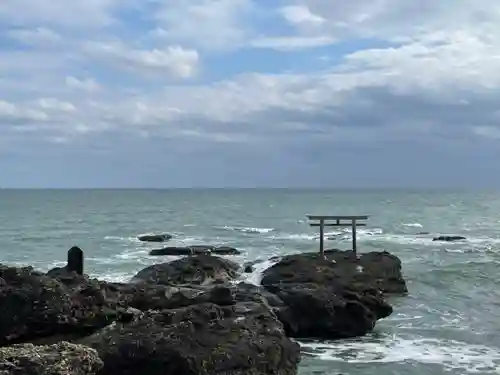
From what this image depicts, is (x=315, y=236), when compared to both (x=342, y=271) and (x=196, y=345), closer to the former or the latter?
(x=342, y=271)

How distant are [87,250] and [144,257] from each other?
472 inches

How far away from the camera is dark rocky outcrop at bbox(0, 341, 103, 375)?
12773 millimetres

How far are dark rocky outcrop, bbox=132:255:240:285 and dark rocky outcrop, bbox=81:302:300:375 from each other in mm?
14429

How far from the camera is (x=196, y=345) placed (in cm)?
1805

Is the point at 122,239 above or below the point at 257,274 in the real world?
below

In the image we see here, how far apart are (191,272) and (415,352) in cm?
1496

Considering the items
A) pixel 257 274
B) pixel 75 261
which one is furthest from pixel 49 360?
pixel 257 274

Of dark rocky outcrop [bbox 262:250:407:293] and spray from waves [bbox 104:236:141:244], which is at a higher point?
dark rocky outcrop [bbox 262:250:407:293]

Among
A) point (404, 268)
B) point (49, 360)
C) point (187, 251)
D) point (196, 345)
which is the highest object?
point (49, 360)

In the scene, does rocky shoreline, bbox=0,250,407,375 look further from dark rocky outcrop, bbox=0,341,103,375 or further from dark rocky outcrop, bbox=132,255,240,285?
dark rocky outcrop, bbox=132,255,240,285

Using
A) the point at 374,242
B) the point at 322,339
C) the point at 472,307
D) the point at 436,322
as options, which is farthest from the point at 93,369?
the point at 374,242

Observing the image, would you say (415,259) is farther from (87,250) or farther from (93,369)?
(93,369)

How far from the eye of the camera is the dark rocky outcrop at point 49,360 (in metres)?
12.8

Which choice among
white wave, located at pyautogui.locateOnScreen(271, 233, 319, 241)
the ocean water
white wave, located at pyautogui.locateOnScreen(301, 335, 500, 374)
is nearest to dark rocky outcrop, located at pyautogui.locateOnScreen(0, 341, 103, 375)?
the ocean water
